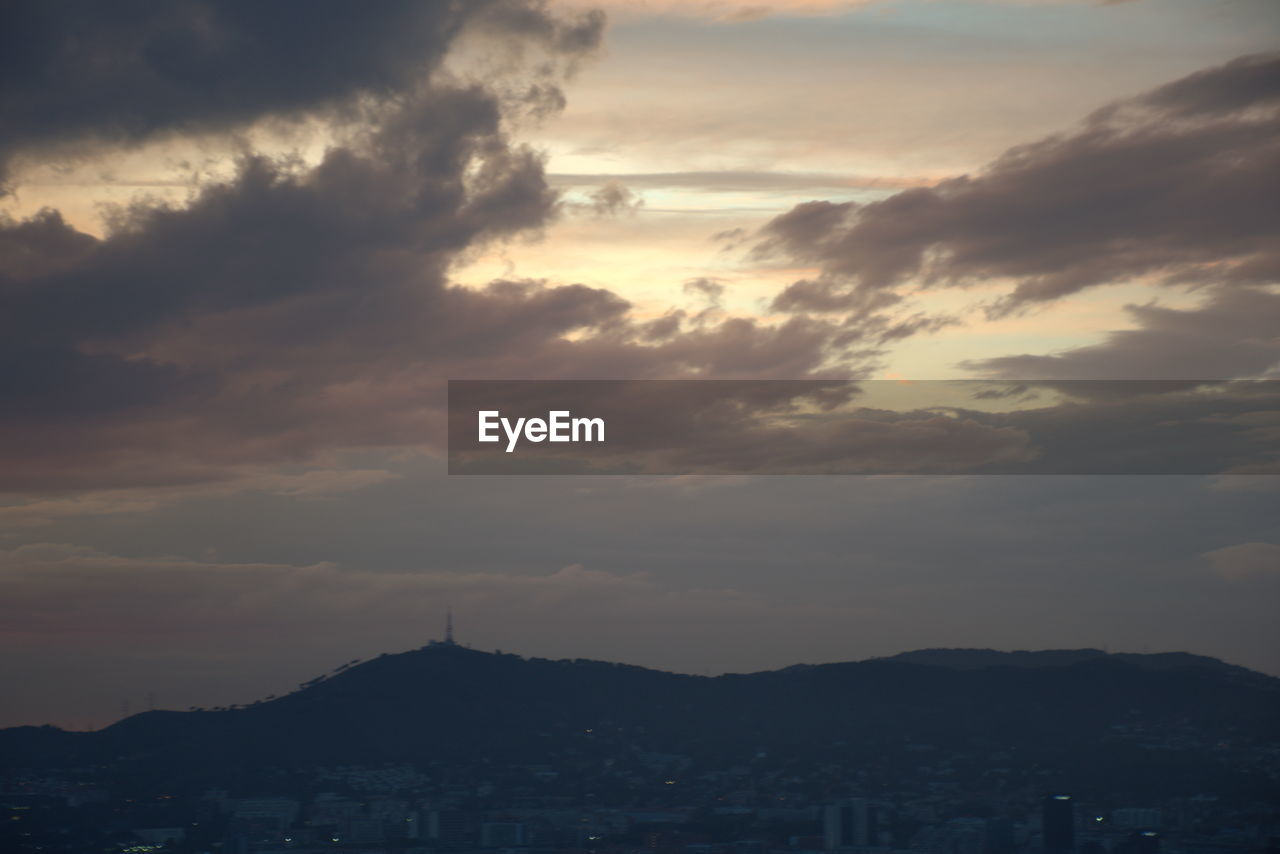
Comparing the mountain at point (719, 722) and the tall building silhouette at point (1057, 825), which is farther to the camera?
the mountain at point (719, 722)

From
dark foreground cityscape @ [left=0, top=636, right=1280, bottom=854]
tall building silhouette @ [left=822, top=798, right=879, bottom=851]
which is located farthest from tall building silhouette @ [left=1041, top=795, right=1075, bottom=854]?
tall building silhouette @ [left=822, top=798, right=879, bottom=851]

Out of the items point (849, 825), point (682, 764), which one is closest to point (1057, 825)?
point (849, 825)

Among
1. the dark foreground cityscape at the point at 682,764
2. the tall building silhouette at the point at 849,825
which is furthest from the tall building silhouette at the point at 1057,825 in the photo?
the tall building silhouette at the point at 849,825

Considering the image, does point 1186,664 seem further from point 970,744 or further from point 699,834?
point 699,834

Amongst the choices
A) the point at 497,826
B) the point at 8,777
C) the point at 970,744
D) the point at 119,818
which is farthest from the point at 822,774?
the point at 8,777

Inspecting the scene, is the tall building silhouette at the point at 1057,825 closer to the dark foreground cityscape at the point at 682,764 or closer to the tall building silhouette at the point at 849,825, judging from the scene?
the dark foreground cityscape at the point at 682,764
